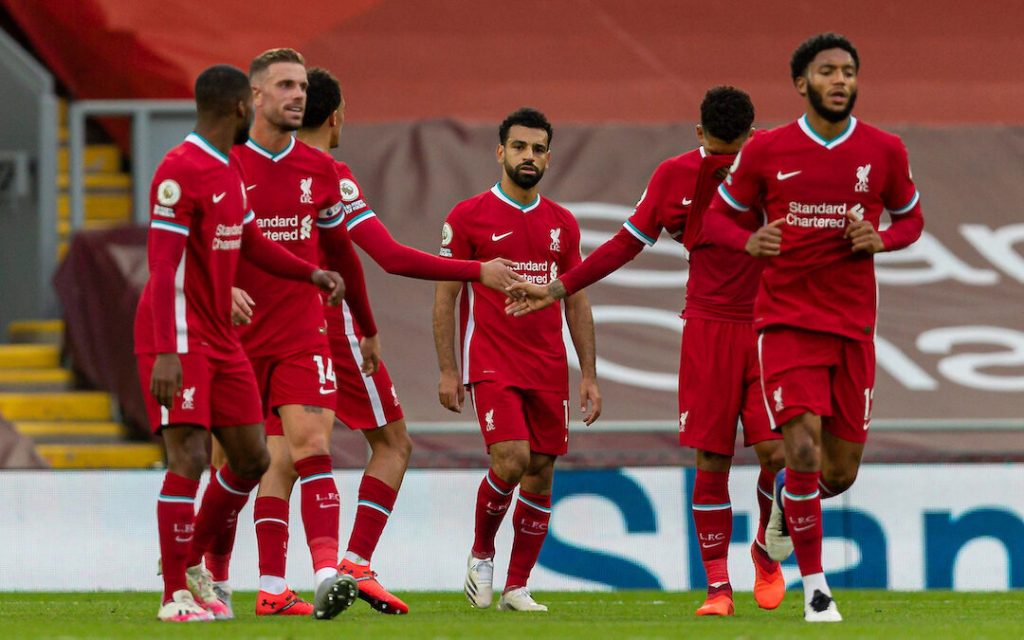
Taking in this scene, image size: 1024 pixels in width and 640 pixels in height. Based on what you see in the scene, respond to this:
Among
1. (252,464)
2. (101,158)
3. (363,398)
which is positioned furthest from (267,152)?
(101,158)

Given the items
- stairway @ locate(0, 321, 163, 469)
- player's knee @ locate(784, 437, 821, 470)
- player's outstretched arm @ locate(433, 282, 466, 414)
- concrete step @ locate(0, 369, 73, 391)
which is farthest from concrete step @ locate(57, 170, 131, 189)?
player's knee @ locate(784, 437, 821, 470)

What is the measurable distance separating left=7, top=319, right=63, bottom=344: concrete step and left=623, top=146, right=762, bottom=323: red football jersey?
8016mm

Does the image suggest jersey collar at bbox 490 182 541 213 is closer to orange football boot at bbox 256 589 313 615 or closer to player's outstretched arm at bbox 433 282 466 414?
player's outstretched arm at bbox 433 282 466 414

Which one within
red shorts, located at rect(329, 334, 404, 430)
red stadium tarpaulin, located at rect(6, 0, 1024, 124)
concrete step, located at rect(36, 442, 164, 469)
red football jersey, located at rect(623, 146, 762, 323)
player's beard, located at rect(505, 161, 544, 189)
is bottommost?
concrete step, located at rect(36, 442, 164, 469)

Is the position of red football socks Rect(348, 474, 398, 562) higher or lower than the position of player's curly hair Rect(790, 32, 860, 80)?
lower

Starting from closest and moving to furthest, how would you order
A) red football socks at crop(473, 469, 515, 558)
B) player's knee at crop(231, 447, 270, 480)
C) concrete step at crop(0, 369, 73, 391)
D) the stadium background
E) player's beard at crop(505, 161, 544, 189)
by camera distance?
player's knee at crop(231, 447, 270, 480) < red football socks at crop(473, 469, 515, 558) < player's beard at crop(505, 161, 544, 189) < the stadium background < concrete step at crop(0, 369, 73, 391)

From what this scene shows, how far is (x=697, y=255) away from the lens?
798 centimetres

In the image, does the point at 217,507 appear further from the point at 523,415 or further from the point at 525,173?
the point at 525,173

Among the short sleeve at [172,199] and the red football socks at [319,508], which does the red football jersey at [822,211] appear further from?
the short sleeve at [172,199]

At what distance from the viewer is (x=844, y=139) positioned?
23.2 feet

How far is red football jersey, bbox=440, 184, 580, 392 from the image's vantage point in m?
8.34

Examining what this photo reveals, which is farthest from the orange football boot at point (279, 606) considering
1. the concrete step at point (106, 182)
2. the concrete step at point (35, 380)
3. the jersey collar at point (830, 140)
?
the concrete step at point (106, 182)

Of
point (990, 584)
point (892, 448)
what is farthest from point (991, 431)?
point (990, 584)

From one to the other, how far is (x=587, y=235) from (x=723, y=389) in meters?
5.83
